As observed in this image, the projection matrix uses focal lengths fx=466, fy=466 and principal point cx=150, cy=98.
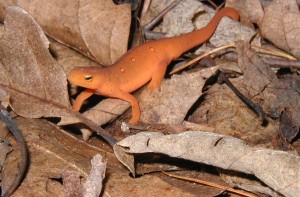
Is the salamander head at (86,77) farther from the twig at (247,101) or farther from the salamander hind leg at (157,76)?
the twig at (247,101)

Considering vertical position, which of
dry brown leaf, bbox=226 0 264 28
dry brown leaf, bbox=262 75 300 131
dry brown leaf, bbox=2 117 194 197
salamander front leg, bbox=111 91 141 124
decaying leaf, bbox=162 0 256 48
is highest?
dry brown leaf, bbox=226 0 264 28

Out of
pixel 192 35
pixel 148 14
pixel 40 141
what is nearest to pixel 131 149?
pixel 40 141

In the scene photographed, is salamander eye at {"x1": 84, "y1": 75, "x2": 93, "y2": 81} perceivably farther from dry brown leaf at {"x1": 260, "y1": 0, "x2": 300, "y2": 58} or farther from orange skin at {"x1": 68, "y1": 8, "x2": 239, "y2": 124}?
dry brown leaf at {"x1": 260, "y1": 0, "x2": 300, "y2": 58}

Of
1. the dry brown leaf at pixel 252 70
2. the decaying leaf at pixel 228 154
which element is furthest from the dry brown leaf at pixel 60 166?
the dry brown leaf at pixel 252 70

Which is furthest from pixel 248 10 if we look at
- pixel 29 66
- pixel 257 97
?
pixel 29 66

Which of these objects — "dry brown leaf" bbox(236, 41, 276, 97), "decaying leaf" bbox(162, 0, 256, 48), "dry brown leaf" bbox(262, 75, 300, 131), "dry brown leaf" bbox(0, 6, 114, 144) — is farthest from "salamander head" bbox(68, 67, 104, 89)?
"dry brown leaf" bbox(262, 75, 300, 131)

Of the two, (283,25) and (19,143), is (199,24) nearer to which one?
(283,25)

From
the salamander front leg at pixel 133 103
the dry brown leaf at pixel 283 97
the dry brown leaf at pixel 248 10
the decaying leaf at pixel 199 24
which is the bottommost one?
the salamander front leg at pixel 133 103
